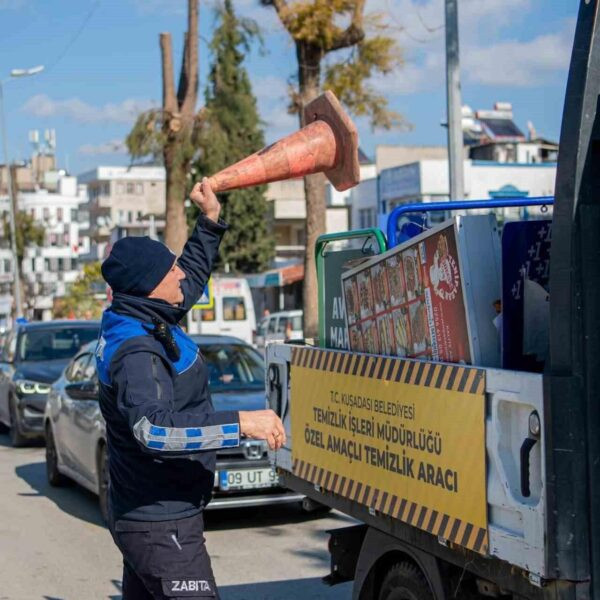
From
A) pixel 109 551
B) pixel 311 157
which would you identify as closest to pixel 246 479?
pixel 109 551

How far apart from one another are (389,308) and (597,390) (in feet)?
4.43

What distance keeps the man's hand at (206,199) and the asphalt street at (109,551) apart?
10.7 feet

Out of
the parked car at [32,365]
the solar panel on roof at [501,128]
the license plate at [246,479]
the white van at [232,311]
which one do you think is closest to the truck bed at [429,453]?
the license plate at [246,479]

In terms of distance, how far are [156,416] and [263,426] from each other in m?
0.36

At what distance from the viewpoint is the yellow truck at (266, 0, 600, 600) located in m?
3.12

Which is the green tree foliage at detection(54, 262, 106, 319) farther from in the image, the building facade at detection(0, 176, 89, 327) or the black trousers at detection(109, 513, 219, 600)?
the black trousers at detection(109, 513, 219, 600)

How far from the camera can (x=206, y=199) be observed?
14.9 ft

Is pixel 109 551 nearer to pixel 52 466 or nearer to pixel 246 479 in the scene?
pixel 246 479

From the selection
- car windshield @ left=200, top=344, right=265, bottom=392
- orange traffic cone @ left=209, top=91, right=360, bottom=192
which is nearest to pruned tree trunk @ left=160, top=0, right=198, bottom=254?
car windshield @ left=200, top=344, right=265, bottom=392

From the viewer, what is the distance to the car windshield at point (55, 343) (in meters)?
16.8

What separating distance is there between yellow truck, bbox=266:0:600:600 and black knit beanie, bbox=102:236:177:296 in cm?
93

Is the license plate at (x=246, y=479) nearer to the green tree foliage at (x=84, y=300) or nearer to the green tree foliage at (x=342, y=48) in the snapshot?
the green tree foliage at (x=342, y=48)

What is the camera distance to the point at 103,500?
962 cm

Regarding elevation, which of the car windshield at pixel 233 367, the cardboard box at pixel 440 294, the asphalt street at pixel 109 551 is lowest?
the asphalt street at pixel 109 551
